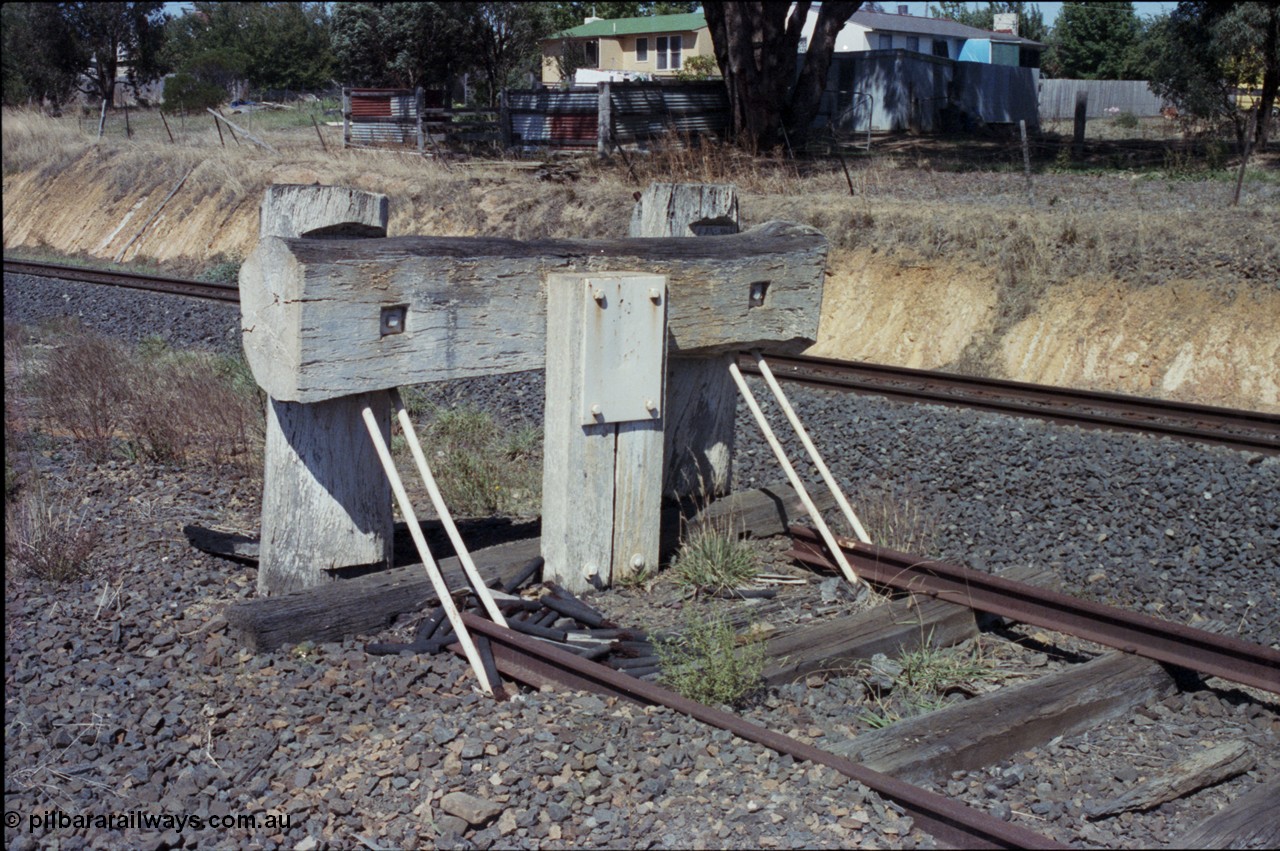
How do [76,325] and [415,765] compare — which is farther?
[76,325]

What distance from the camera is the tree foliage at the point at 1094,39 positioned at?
2466 inches

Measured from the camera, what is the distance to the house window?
196ft

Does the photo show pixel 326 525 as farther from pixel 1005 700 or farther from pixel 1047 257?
pixel 1047 257

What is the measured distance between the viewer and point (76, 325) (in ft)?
45.5

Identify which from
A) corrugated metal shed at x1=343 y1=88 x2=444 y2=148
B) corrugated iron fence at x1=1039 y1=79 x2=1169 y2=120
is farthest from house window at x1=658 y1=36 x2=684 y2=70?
corrugated metal shed at x1=343 y1=88 x2=444 y2=148

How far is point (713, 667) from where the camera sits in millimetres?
4367

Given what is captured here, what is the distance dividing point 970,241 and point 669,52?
157 ft

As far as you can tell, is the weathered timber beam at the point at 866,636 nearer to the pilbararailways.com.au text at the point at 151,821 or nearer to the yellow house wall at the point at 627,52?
the pilbararailways.com.au text at the point at 151,821

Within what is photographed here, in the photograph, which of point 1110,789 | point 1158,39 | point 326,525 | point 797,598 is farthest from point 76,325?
point 1158,39

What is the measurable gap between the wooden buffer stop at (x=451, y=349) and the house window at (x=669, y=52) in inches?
2213

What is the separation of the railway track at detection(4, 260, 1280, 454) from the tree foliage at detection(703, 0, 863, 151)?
1375 cm

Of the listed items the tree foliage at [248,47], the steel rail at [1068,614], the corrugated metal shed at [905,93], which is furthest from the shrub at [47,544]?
the tree foliage at [248,47]

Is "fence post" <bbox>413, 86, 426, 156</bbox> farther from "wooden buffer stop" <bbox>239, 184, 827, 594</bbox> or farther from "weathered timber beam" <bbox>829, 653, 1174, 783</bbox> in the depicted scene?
"weathered timber beam" <bbox>829, 653, 1174, 783</bbox>

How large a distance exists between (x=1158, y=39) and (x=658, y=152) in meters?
15.6
